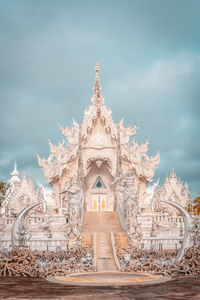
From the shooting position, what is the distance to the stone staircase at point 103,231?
34.8 feet

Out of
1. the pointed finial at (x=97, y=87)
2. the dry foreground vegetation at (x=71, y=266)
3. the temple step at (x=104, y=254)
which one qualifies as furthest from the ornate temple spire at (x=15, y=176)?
the dry foreground vegetation at (x=71, y=266)

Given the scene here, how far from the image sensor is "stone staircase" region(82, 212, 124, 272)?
1059 cm

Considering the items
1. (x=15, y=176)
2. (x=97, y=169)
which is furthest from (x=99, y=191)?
(x=15, y=176)

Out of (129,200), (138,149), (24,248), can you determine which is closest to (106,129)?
(138,149)

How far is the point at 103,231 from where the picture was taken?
51.8 ft

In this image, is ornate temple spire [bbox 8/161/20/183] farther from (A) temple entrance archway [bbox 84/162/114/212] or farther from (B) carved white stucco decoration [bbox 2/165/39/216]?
(B) carved white stucco decoration [bbox 2/165/39/216]

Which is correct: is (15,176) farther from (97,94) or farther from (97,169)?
(97,94)

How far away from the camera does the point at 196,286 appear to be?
702cm

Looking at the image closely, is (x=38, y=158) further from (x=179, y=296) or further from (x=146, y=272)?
(x=179, y=296)

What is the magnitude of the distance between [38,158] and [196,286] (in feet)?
64.9

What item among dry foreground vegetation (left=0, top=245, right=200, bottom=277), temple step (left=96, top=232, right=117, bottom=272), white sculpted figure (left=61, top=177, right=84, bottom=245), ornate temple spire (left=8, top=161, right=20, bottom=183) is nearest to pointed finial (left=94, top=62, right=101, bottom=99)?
white sculpted figure (left=61, top=177, right=84, bottom=245)

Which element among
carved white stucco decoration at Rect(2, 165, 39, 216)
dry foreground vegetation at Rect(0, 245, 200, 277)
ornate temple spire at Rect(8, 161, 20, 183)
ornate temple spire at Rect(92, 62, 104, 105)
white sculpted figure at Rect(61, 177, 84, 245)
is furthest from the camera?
ornate temple spire at Rect(8, 161, 20, 183)

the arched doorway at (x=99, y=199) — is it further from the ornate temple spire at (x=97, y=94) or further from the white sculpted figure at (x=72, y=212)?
the white sculpted figure at (x=72, y=212)

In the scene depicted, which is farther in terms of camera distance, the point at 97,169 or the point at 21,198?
the point at 97,169
